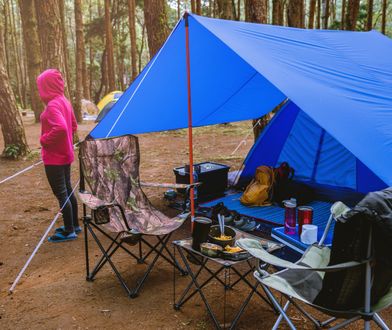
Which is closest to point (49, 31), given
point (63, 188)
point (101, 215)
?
point (63, 188)

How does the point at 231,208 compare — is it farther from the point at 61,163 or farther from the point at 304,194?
the point at 61,163

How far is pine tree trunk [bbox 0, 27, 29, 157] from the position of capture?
6.38m

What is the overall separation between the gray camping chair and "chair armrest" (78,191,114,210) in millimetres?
1181

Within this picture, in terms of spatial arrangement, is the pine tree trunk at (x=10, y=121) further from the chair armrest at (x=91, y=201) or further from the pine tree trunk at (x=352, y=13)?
the pine tree trunk at (x=352, y=13)

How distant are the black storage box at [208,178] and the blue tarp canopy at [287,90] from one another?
0.52 m

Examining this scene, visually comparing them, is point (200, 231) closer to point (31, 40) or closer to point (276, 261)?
point (276, 261)

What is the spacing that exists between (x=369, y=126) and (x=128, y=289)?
1889 millimetres

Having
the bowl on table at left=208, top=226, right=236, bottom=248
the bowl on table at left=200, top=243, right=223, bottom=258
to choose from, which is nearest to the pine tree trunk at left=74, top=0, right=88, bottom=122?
the bowl on table at left=208, top=226, right=236, bottom=248

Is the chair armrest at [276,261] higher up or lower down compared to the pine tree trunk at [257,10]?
lower down

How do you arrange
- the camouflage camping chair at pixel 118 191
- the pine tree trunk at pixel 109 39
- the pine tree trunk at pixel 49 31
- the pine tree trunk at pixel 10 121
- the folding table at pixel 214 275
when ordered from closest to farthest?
the folding table at pixel 214 275 < the camouflage camping chair at pixel 118 191 < the pine tree trunk at pixel 10 121 < the pine tree trunk at pixel 49 31 < the pine tree trunk at pixel 109 39

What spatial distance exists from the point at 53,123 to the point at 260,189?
221 cm

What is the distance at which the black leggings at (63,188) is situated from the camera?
344 centimetres

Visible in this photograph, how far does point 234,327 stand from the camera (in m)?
2.25

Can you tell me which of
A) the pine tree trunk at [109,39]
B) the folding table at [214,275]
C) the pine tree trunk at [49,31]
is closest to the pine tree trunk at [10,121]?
the pine tree trunk at [49,31]
